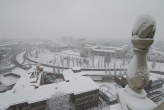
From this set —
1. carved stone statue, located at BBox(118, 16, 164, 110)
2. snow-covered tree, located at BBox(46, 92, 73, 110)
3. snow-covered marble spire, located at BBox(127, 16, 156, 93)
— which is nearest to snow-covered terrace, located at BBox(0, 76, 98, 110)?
snow-covered tree, located at BBox(46, 92, 73, 110)

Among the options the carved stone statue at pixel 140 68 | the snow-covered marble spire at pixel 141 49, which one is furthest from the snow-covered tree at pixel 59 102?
the snow-covered marble spire at pixel 141 49

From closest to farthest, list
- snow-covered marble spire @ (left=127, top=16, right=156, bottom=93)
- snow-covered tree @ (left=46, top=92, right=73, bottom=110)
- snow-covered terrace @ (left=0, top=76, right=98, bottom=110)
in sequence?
1. snow-covered marble spire @ (left=127, top=16, right=156, bottom=93)
2. snow-covered tree @ (left=46, top=92, right=73, bottom=110)
3. snow-covered terrace @ (left=0, top=76, right=98, bottom=110)

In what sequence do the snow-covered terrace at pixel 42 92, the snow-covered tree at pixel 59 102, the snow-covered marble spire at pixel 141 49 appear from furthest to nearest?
the snow-covered terrace at pixel 42 92 → the snow-covered tree at pixel 59 102 → the snow-covered marble spire at pixel 141 49

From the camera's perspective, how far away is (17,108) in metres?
10.5

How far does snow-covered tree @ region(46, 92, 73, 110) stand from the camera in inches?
394

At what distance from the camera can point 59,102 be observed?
33.7 feet

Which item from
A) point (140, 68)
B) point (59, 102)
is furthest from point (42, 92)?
point (140, 68)

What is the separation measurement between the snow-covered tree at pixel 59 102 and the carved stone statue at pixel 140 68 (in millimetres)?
10567

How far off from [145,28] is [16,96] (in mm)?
15123

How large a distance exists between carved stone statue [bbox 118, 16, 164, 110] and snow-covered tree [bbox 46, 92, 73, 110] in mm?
10567

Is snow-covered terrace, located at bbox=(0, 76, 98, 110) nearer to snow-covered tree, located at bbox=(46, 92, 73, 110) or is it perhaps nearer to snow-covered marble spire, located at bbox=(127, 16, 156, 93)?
snow-covered tree, located at bbox=(46, 92, 73, 110)

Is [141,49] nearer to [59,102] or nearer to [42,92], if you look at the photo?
[59,102]

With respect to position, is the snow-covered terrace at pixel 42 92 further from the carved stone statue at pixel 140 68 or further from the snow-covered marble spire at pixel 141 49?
the snow-covered marble spire at pixel 141 49

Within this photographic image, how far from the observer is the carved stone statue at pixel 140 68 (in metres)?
1.17
